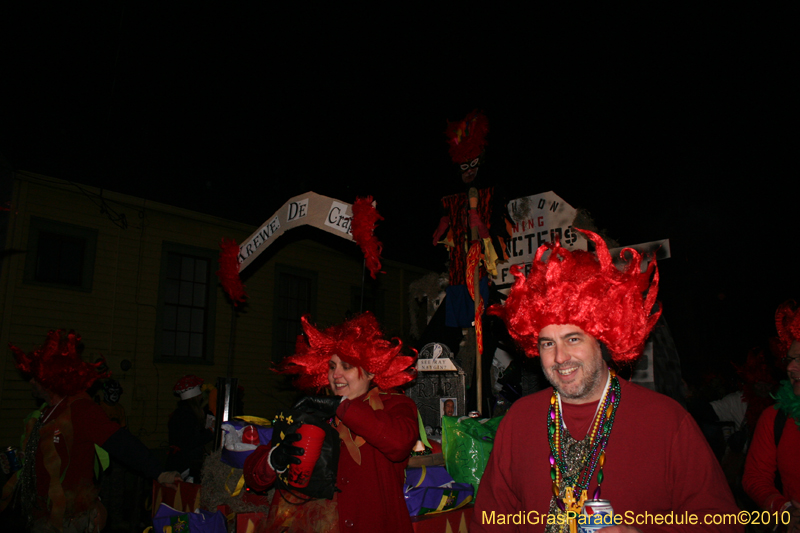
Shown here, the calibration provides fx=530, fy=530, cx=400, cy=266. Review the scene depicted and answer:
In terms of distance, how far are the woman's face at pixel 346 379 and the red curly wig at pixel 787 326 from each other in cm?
295

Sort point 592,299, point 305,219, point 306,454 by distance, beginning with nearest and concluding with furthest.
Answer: point 592,299
point 306,454
point 305,219

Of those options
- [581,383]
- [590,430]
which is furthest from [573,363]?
[590,430]

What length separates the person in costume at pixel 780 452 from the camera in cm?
319

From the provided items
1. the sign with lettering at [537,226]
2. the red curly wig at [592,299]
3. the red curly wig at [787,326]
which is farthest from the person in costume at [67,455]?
the sign with lettering at [537,226]

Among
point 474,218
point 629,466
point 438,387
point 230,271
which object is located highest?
point 474,218

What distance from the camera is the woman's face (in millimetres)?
3418

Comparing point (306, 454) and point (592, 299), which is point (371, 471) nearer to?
point (306, 454)

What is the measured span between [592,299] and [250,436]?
318cm

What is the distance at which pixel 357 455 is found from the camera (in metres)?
3.13

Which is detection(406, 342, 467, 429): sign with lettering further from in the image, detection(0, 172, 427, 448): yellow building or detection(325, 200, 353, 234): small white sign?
detection(0, 172, 427, 448): yellow building

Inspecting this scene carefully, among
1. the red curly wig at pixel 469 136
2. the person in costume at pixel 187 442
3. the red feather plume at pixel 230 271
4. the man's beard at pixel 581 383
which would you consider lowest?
the person in costume at pixel 187 442

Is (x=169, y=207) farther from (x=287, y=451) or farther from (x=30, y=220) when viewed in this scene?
(x=287, y=451)

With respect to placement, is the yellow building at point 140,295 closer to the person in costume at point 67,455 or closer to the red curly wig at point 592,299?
the person in costume at point 67,455

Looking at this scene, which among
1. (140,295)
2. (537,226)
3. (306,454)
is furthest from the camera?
(140,295)
